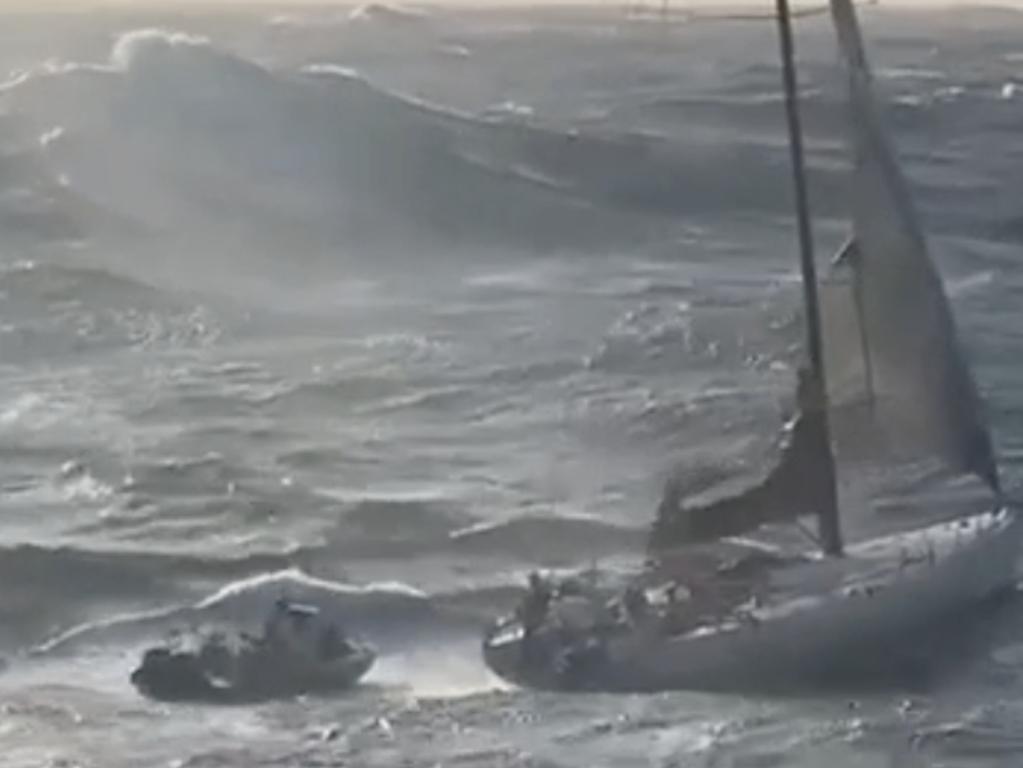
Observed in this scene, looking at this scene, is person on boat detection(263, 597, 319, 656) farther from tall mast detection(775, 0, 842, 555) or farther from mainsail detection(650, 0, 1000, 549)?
mainsail detection(650, 0, 1000, 549)

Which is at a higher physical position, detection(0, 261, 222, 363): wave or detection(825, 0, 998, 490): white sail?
detection(825, 0, 998, 490): white sail

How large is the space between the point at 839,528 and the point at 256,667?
143 inches

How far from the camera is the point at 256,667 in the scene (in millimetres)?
15352

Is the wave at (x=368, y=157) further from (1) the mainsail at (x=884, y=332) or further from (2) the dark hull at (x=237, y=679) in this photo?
→ (2) the dark hull at (x=237, y=679)

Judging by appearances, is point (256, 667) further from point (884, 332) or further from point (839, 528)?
point (884, 332)

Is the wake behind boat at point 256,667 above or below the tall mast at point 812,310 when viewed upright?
below

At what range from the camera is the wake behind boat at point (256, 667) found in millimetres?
15250

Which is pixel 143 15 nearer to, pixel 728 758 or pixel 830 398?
pixel 830 398

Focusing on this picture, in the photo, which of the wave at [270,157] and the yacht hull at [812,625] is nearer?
the yacht hull at [812,625]

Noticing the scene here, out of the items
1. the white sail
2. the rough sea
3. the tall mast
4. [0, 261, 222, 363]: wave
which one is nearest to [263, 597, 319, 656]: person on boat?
the rough sea

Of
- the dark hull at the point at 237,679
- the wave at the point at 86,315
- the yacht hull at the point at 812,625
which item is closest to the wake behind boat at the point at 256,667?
the dark hull at the point at 237,679

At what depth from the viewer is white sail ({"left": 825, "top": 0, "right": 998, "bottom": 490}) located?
58.9ft

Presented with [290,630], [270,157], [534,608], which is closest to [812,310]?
[534,608]

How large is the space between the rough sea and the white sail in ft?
2.92
